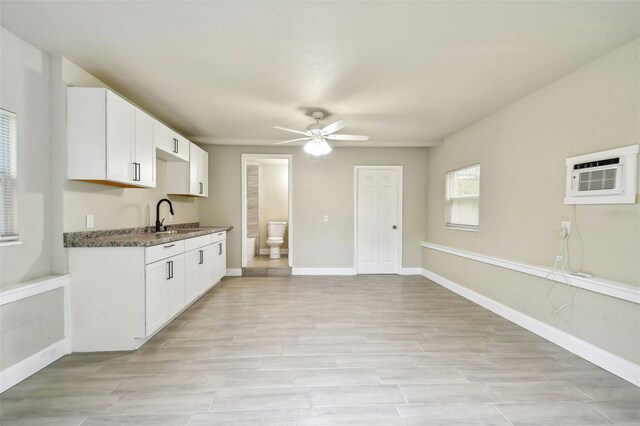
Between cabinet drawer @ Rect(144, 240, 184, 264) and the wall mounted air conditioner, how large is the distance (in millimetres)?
3869

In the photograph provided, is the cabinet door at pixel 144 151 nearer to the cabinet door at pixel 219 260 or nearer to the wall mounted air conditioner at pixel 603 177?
the cabinet door at pixel 219 260

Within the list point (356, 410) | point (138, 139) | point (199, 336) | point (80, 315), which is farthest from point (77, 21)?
point (356, 410)

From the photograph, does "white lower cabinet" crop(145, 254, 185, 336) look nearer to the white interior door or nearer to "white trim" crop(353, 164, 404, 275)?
"white trim" crop(353, 164, 404, 275)

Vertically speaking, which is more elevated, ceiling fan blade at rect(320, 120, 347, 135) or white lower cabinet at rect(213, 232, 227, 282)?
ceiling fan blade at rect(320, 120, 347, 135)

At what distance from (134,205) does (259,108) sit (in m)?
1.92

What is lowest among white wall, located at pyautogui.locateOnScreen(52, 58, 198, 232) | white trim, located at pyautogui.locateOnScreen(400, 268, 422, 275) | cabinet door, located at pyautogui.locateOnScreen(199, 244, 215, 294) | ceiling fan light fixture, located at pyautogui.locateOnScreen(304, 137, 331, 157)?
white trim, located at pyautogui.locateOnScreen(400, 268, 422, 275)

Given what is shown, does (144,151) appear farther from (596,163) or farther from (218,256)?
(596,163)

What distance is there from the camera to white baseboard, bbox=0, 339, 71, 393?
1.87m

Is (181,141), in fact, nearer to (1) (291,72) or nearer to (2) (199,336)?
(1) (291,72)

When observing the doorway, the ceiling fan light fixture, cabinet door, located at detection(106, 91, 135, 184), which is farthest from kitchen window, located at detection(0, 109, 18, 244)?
the doorway

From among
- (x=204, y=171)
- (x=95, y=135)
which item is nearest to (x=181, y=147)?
(x=204, y=171)

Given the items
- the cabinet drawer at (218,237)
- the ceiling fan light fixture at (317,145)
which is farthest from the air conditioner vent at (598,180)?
the cabinet drawer at (218,237)

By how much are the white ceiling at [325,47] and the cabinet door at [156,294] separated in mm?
1860

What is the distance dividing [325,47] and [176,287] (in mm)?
2798
